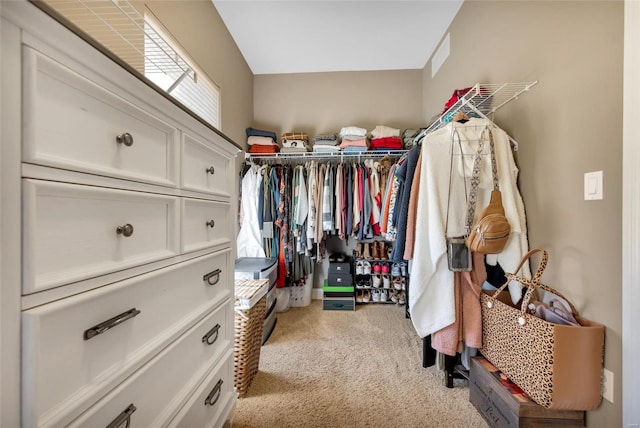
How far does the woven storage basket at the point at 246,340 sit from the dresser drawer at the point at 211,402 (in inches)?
7.8

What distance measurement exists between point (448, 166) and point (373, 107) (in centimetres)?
180

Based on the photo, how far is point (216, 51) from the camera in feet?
6.45

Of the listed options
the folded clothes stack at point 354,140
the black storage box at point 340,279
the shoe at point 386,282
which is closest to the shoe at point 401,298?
the shoe at point 386,282

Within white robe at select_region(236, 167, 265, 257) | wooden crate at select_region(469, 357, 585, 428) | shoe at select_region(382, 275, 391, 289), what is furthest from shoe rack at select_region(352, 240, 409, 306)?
wooden crate at select_region(469, 357, 585, 428)

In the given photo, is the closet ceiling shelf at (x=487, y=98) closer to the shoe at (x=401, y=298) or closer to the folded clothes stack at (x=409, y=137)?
the folded clothes stack at (x=409, y=137)

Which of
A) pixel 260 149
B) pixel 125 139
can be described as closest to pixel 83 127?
pixel 125 139

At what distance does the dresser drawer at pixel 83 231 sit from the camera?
0.39 m

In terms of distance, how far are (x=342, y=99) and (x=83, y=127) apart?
270 centimetres

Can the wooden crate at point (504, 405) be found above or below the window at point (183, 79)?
below

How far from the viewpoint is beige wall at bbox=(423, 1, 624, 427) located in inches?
34.1

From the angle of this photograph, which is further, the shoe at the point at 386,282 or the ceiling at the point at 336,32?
the shoe at the point at 386,282

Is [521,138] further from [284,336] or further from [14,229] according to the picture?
[284,336]

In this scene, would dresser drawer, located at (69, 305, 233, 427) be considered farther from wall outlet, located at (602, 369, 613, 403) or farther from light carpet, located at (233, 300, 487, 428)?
wall outlet, located at (602, 369, 613, 403)

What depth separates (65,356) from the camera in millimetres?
439
